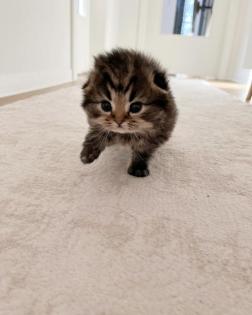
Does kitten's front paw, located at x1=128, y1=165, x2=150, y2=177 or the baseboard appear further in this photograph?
the baseboard

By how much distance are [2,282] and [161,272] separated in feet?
0.79

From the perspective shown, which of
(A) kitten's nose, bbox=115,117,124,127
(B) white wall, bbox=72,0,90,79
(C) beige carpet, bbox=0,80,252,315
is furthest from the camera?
(B) white wall, bbox=72,0,90,79

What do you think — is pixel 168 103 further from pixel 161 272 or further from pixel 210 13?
pixel 210 13

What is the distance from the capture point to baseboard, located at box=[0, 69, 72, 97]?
1828 mm

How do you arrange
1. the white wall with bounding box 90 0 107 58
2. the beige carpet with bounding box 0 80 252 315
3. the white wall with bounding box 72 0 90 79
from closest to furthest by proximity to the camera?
1. the beige carpet with bounding box 0 80 252 315
2. the white wall with bounding box 72 0 90 79
3. the white wall with bounding box 90 0 107 58

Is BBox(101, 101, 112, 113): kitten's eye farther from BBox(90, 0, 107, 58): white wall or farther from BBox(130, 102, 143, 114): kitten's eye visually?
BBox(90, 0, 107, 58): white wall

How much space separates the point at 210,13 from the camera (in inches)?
162

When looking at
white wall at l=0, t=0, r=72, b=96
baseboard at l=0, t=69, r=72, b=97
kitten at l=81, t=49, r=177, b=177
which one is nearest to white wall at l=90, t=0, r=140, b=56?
white wall at l=0, t=0, r=72, b=96

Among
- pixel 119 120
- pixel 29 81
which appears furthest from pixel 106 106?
pixel 29 81

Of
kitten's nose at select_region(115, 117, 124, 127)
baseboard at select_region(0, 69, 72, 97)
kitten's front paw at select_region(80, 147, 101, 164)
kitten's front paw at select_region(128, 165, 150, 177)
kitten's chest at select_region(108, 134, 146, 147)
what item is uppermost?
kitten's nose at select_region(115, 117, 124, 127)

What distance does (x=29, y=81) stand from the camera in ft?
6.91

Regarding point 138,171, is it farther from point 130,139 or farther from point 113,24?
point 113,24

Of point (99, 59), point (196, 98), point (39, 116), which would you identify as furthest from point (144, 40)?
point (99, 59)

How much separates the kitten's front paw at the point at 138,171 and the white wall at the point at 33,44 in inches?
54.5
